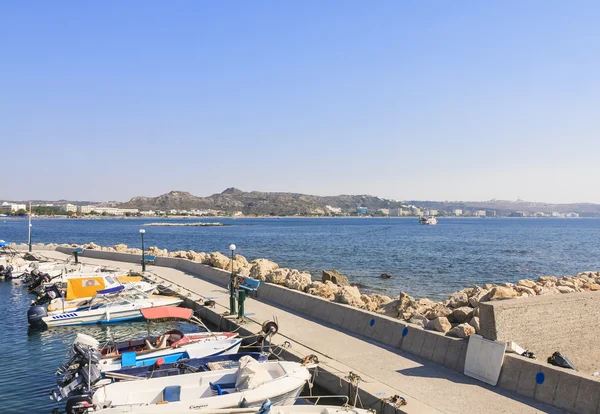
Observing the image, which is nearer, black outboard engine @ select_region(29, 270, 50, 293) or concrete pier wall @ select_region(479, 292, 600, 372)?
concrete pier wall @ select_region(479, 292, 600, 372)

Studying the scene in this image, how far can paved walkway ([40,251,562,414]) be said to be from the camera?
8.94m

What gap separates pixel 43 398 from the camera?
11906 millimetres

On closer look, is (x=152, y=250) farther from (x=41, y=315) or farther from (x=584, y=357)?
(x=584, y=357)

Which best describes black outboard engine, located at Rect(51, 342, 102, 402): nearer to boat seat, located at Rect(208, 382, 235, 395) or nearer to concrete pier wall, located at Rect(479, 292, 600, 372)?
boat seat, located at Rect(208, 382, 235, 395)

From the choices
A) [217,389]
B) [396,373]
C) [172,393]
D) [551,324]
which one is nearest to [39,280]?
[172,393]

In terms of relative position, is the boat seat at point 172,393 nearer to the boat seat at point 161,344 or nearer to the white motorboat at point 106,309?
the boat seat at point 161,344

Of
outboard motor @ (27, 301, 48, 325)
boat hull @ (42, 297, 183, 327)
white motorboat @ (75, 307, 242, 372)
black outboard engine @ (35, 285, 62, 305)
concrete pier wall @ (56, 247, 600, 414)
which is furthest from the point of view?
black outboard engine @ (35, 285, 62, 305)

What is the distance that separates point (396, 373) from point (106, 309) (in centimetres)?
1325

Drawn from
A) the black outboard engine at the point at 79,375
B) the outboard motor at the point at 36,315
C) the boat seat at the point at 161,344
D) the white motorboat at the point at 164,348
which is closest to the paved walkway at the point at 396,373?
the white motorboat at the point at 164,348

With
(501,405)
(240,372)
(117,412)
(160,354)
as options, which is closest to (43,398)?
(160,354)

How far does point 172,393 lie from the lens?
997 centimetres

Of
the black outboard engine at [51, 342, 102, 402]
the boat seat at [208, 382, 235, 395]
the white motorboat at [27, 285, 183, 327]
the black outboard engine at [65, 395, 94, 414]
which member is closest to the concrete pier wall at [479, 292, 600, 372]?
the boat seat at [208, 382, 235, 395]

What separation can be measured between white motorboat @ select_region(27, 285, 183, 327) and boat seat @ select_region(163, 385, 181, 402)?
31.7 feet

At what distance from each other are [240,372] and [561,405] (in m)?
5.75
